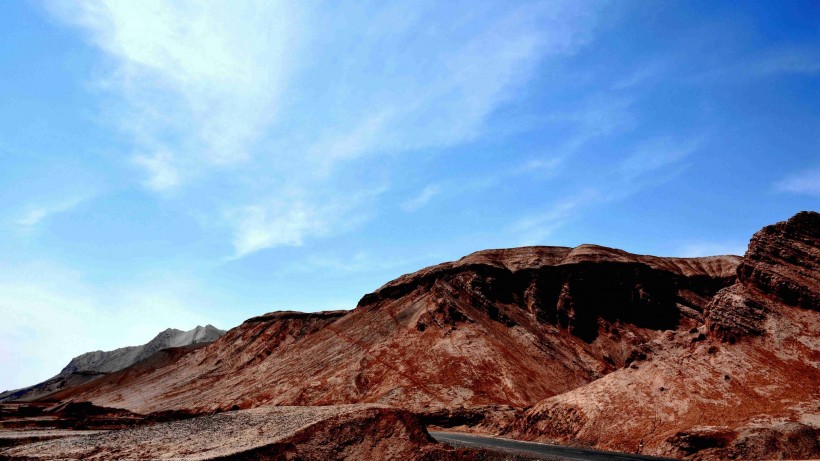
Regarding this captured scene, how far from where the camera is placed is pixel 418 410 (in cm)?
6538

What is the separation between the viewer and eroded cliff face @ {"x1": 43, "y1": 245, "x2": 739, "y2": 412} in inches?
2970

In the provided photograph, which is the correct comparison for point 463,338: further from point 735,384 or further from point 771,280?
point 735,384

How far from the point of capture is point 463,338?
83.6m

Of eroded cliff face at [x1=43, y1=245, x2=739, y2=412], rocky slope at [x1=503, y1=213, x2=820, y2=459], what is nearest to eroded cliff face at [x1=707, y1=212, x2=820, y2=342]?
rocky slope at [x1=503, y1=213, x2=820, y2=459]

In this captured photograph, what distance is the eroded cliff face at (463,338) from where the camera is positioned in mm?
75438

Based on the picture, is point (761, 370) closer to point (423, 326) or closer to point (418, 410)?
point (418, 410)

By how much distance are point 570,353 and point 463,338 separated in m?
19.7

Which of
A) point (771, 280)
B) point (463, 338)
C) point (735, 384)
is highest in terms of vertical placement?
point (463, 338)

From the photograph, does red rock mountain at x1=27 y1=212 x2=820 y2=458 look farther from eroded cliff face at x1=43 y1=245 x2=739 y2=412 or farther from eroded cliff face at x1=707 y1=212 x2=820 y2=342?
eroded cliff face at x1=43 y1=245 x2=739 y2=412

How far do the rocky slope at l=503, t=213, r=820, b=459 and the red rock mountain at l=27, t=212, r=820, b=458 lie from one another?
14cm

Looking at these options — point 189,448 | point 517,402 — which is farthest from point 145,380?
point 189,448

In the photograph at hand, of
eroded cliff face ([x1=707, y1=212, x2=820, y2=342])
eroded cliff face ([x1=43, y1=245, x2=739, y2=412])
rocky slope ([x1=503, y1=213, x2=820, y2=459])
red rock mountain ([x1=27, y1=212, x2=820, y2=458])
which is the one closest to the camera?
rocky slope ([x1=503, y1=213, x2=820, y2=459])

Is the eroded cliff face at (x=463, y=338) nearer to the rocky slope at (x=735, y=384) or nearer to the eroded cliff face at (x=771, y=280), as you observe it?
the rocky slope at (x=735, y=384)

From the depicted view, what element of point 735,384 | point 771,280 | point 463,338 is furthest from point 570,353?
point 735,384
